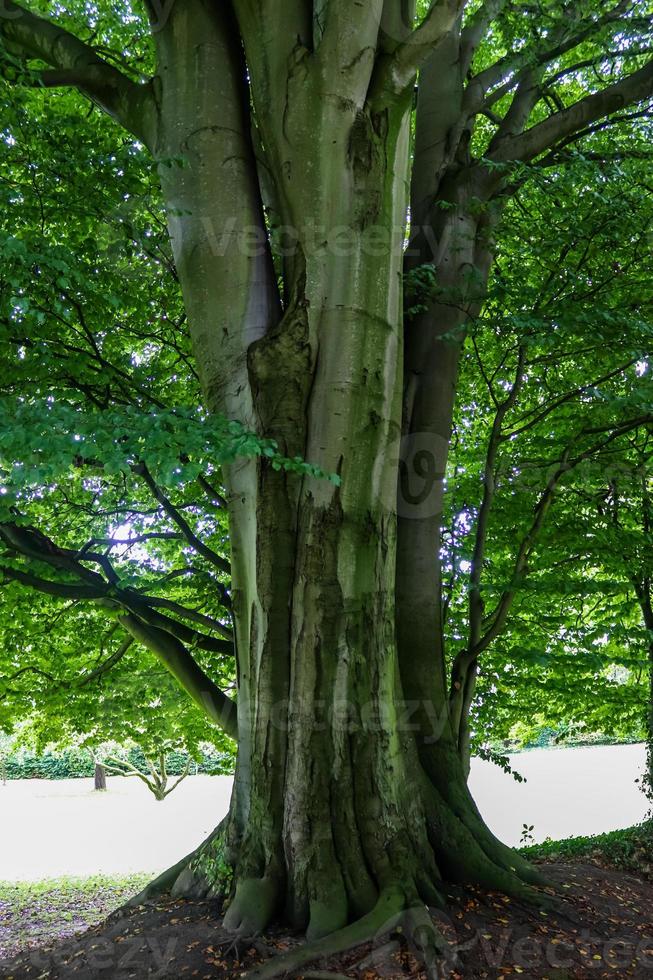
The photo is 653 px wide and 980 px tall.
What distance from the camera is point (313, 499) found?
4234mm

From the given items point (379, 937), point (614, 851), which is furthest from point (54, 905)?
point (379, 937)

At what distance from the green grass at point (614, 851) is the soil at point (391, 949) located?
7.81ft

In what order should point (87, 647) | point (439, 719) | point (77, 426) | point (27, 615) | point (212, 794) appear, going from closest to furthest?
point (77, 426) → point (439, 719) → point (27, 615) → point (87, 647) → point (212, 794)

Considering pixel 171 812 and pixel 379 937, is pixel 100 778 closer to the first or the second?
pixel 171 812

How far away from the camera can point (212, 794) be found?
24344 millimetres

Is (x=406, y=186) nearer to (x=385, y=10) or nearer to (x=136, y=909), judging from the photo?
(x=385, y=10)

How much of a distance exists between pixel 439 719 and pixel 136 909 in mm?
2302

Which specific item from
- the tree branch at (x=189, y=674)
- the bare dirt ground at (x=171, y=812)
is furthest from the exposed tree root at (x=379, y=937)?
the bare dirt ground at (x=171, y=812)

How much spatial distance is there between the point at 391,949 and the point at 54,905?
28.2 ft

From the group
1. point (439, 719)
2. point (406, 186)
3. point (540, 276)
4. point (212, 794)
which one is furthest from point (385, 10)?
point (212, 794)

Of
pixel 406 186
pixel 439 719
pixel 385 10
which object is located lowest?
pixel 439 719

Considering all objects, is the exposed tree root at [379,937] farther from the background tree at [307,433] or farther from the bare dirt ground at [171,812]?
the bare dirt ground at [171,812]

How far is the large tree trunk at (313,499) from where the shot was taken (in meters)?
4.10

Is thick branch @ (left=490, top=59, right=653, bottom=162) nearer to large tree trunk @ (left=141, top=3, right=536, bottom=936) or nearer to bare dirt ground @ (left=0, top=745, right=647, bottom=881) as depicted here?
large tree trunk @ (left=141, top=3, right=536, bottom=936)
